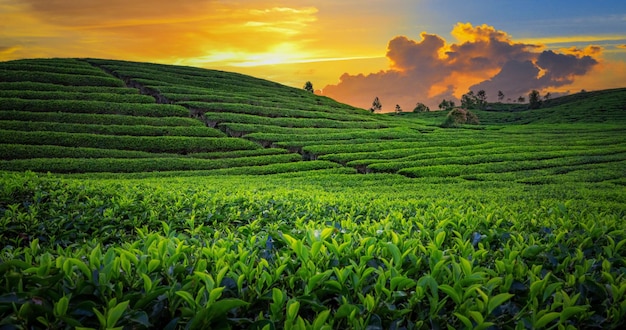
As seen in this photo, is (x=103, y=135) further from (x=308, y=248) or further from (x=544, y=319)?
(x=544, y=319)

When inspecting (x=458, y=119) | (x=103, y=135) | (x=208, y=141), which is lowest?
(x=208, y=141)

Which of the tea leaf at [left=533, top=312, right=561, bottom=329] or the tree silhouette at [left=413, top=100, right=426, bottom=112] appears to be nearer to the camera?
the tea leaf at [left=533, top=312, right=561, bottom=329]

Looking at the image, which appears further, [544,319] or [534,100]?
[534,100]

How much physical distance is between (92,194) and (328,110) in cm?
5534

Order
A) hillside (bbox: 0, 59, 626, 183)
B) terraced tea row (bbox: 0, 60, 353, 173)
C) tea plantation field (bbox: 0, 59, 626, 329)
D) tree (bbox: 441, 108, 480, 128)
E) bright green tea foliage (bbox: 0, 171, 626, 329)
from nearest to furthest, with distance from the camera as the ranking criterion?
bright green tea foliage (bbox: 0, 171, 626, 329) < tea plantation field (bbox: 0, 59, 626, 329) < hillside (bbox: 0, 59, 626, 183) < terraced tea row (bbox: 0, 60, 353, 173) < tree (bbox: 441, 108, 480, 128)

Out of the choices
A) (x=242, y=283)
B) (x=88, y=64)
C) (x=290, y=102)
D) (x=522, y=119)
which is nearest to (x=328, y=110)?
(x=290, y=102)

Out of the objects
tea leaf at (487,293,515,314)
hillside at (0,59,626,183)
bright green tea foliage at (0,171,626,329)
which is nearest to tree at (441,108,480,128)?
hillside at (0,59,626,183)

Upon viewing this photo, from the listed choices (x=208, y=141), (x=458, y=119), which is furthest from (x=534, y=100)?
(x=208, y=141)

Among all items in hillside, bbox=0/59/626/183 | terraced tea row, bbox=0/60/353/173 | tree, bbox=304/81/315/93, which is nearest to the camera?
hillside, bbox=0/59/626/183

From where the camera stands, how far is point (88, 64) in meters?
63.2

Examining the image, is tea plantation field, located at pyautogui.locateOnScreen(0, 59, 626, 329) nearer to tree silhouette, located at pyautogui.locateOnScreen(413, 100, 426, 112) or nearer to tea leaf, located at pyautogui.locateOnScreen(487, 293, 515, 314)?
tea leaf, located at pyautogui.locateOnScreen(487, 293, 515, 314)

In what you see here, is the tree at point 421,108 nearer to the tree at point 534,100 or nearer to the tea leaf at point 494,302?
A: the tree at point 534,100

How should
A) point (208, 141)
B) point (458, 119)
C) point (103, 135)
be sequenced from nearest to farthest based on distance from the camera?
point (103, 135) → point (208, 141) → point (458, 119)

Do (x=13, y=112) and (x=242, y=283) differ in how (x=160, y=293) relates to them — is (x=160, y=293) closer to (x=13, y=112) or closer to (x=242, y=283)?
(x=242, y=283)
